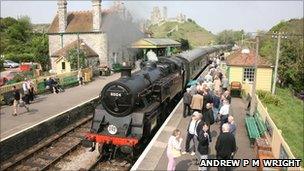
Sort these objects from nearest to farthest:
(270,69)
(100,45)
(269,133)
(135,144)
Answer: (135,144) < (269,133) < (270,69) < (100,45)

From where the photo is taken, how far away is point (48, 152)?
13.0 meters

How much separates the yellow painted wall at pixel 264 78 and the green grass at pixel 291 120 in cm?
→ 164

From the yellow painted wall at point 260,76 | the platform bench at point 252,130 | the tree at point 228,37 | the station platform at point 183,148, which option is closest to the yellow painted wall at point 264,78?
the yellow painted wall at point 260,76

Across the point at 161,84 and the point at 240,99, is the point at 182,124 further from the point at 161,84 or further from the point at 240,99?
the point at 240,99

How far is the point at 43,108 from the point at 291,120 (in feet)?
50.8

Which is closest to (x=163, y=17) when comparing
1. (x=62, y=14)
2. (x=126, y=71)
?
(x=62, y=14)

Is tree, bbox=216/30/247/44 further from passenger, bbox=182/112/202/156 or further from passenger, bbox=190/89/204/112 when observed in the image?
passenger, bbox=182/112/202/156

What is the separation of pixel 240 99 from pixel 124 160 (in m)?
10.5

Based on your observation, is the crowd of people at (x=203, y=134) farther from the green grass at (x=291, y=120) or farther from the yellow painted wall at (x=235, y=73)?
the yellow painted wall at (x=235, y=73)

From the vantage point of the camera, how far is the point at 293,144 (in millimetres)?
17656

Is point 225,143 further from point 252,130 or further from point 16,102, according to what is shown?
point 16,102

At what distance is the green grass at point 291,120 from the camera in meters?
17.7

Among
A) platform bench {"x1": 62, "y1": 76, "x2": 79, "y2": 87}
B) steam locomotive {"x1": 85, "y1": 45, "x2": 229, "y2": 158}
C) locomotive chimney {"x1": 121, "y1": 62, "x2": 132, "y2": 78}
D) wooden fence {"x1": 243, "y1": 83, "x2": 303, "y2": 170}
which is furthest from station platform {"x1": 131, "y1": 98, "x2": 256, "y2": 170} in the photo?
platform bench {"x1": 62, "y1": 76, "x2": 79, "y2": 87}

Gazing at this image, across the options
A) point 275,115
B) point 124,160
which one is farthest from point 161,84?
point 275,115
